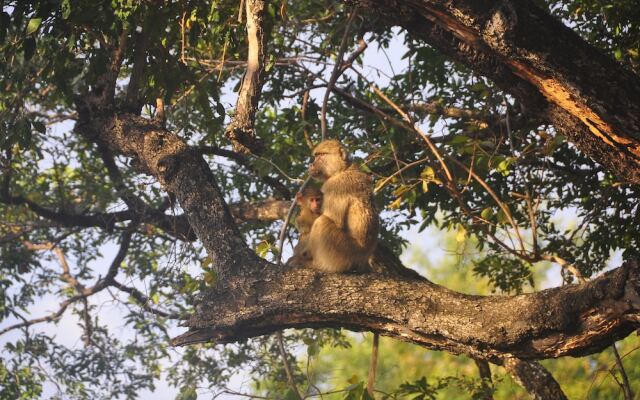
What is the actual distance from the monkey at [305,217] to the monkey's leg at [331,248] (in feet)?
0.63

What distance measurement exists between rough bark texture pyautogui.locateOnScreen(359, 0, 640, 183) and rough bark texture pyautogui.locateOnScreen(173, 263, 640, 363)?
79 cm

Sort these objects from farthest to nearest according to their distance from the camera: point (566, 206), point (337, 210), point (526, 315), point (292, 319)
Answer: point (566, 206), point (337, 210), point (292, 319), point (526, 315)

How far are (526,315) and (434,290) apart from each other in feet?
1.93

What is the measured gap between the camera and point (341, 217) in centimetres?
548

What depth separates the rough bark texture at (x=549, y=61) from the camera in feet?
11.3

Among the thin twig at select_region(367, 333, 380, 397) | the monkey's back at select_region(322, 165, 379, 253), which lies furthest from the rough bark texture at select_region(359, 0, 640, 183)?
the monkey's back at select_region(322, 165, 379, 253)

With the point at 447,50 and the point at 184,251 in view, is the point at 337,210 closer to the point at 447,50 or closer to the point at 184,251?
the point at 184,251

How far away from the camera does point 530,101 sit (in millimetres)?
3730

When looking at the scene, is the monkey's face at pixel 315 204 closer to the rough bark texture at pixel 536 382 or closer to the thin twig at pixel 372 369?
the thin twig at pixel 372 369

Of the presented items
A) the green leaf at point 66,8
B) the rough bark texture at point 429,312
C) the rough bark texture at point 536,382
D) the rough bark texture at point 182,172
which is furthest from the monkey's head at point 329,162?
the green leaf at point 66,8

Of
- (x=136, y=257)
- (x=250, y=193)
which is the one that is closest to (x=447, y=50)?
(x=250, y=193)

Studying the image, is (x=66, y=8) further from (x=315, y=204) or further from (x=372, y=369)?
(x=372, y=369)

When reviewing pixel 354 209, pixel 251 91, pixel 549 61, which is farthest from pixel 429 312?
pixel 354 209

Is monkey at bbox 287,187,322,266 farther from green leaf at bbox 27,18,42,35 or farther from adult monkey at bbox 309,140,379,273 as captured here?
green leaf at bbox 27,18,42,35
